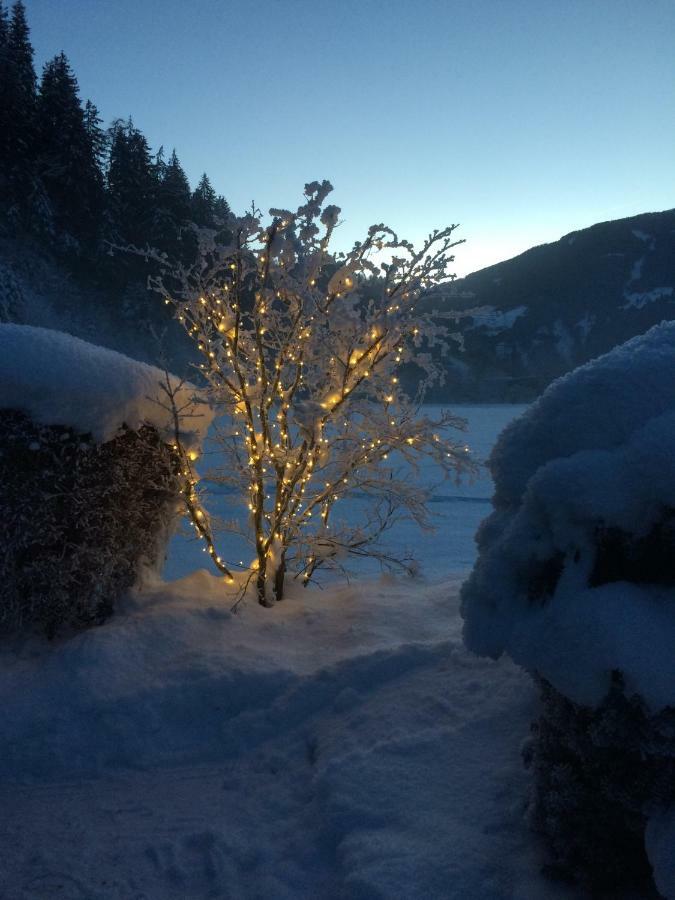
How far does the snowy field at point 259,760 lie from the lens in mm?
2293

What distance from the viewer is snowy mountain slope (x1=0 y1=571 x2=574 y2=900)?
2293mm

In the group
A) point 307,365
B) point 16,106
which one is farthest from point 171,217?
point 307,365

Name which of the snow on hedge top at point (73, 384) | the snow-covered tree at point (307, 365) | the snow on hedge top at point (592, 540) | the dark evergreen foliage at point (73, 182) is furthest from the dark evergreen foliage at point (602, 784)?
the dark evergreen foliage at point (73, 182)

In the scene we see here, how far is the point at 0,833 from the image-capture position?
2.63 metres

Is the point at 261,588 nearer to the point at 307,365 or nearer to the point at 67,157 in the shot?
the point at 307,365

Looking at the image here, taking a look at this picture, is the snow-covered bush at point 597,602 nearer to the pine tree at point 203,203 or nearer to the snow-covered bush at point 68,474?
the snow-covered bush at point 68,474

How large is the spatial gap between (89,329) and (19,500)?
25.4 metres

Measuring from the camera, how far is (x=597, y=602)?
1869 mm

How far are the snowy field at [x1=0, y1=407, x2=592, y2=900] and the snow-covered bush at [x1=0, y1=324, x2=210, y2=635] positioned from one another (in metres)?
0.34

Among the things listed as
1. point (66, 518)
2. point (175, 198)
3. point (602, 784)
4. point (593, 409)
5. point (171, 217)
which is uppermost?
point (175, 198)

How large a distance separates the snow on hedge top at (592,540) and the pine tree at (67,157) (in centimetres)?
2812

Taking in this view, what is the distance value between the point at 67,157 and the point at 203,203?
735 centimetres

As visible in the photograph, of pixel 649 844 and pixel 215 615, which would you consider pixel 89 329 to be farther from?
pixel 649 844

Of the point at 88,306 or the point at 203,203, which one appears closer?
the point at 88,306
